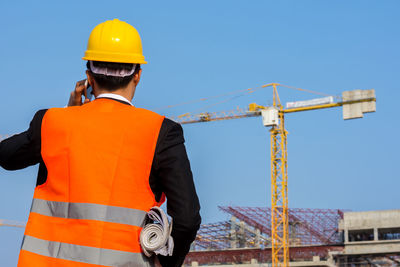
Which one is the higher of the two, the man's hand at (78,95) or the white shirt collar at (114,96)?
the man's hand at (78,95)

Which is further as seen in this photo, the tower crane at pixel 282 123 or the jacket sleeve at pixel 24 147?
the tower crane at pixel 282 123

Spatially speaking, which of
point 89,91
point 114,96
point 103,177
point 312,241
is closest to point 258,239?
point 312,241

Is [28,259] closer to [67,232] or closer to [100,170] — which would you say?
[67,232]

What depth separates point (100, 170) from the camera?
235cm

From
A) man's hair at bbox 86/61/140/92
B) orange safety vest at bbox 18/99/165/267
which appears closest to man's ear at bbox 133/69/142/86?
man's hair at bbox 86/61/140/92

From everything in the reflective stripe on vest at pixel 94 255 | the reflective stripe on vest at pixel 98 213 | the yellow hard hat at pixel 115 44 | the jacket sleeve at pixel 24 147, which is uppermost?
the yellow hard hat at pixel 115 44

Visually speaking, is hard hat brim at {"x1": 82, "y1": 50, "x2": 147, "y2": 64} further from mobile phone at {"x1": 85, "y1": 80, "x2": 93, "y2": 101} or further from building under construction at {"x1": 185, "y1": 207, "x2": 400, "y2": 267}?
building under construction at {"x1": 185, "y1": 207, "x2": 400, "y2": 267}

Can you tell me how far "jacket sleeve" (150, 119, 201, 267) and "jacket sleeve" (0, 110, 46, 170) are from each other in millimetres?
474

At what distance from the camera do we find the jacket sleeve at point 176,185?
7.72 feet

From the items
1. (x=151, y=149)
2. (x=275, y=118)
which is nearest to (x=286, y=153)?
(x=275, y=118)

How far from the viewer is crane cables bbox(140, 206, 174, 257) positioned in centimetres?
→ 231

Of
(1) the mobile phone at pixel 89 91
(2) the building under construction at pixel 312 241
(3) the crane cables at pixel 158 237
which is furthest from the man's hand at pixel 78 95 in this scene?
(2) the building under construction at pixel 312 241

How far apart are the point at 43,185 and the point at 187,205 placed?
22.6 inches

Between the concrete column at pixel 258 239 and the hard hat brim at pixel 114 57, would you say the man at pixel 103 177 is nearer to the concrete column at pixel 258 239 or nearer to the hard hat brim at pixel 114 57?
the hard hat brim at pixel 114 57
